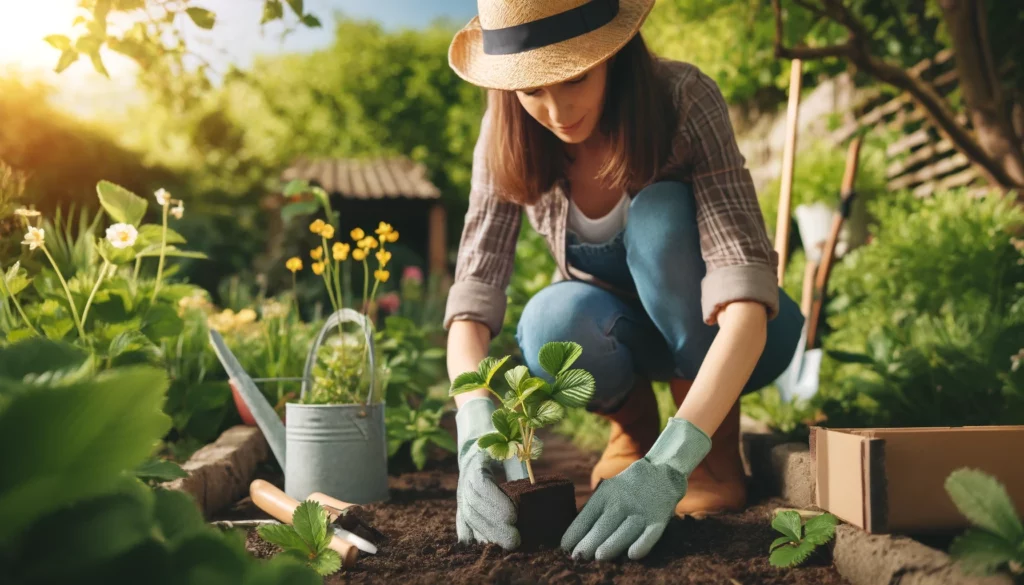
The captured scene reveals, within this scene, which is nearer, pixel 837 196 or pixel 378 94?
pixel 837 196

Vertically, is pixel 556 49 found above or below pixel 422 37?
below

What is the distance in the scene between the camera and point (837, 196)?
4.34 meters

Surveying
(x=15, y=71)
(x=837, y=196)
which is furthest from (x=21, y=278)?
(x=15, y=71)

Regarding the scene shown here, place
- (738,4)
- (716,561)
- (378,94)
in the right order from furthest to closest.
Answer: (378,94)
(738,4)
(716,561)

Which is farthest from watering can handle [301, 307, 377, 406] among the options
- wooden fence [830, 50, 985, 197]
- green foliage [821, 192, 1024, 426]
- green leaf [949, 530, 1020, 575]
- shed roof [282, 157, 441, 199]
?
shed roof [282, 157, 441, 199]

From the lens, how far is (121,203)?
172 cm

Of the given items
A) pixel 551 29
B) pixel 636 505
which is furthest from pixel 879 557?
pixel 551 29

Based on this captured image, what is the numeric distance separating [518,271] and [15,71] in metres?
4.22

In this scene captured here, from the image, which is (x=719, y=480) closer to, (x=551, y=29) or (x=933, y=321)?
(x=551, y=29)

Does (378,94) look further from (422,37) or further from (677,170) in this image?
(677,170)

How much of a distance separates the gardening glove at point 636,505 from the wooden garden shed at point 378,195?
10.7 metres

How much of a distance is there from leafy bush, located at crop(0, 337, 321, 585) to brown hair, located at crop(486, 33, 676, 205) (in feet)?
4.30

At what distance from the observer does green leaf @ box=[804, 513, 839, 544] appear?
1.20m

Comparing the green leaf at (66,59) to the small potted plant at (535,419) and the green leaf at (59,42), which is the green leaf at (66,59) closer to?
the green leaf at (59,42)
